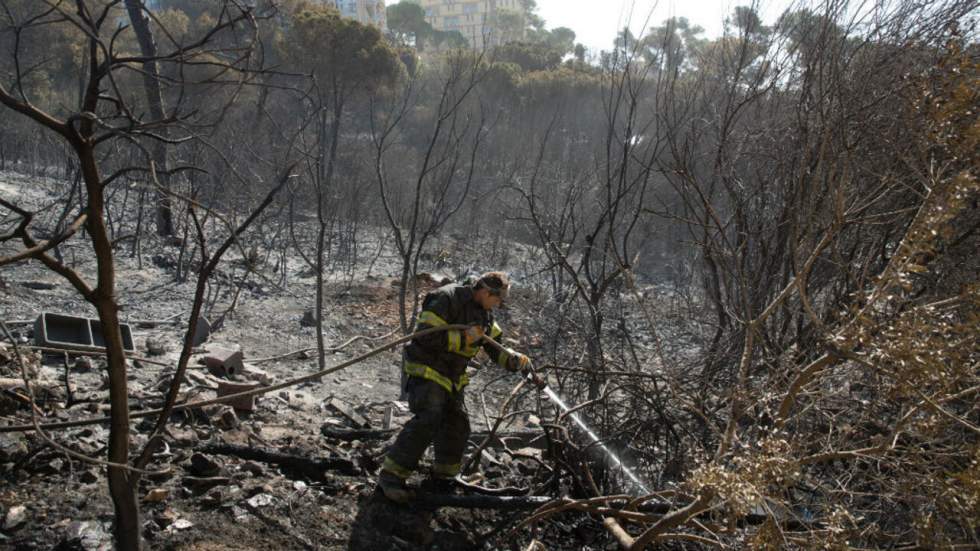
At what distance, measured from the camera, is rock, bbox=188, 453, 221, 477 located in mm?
3557

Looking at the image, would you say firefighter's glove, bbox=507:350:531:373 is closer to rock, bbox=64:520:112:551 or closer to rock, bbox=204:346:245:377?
rock, bbox=64:520:112:551

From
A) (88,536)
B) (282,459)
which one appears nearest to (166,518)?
(88,536)

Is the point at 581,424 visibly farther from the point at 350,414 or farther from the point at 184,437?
the point at 184,437

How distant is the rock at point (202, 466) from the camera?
3557mm

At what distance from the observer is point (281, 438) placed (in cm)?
450

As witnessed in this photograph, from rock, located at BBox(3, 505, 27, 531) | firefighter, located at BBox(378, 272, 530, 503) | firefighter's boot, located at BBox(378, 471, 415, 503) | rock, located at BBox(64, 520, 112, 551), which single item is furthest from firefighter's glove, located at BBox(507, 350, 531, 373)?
rock, located at BBox(3, 505, 27, 531)

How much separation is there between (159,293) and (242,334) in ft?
4.58

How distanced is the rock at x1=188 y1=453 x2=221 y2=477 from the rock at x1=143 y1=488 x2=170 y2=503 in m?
0.33

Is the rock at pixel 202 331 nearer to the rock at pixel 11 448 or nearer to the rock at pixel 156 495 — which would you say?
the rock at pixel 11 448

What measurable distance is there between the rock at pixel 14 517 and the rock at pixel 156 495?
462 mm

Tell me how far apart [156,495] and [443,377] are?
1499mm

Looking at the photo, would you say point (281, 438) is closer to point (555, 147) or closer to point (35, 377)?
point (35, 377)

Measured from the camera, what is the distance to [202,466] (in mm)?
3559

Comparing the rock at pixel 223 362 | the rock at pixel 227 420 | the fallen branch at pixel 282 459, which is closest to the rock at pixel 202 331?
the rock at pixel 223 362
